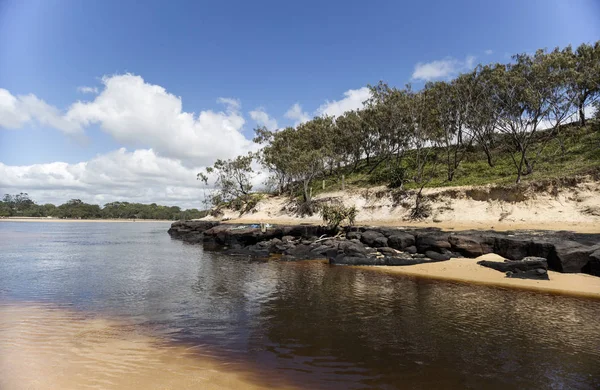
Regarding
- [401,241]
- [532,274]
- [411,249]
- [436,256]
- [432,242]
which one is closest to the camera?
[532,274]

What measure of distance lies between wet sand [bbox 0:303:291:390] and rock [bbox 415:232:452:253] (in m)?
20.3

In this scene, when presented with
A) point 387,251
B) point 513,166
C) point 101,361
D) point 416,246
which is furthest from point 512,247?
point 513,166

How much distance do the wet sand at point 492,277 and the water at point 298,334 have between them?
5.07 ft

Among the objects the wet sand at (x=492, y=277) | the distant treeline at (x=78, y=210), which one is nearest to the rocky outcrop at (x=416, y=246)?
the wet sand at (x=492, y=277)

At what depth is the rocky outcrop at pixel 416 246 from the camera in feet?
61.5

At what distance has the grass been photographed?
35.8 meters

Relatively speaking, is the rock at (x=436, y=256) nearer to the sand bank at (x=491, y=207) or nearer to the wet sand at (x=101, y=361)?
the sand bank at (x=491, y=207)

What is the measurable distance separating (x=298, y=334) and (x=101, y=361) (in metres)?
5.55

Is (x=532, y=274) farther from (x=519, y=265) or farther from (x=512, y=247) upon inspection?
(x=512, y=247)

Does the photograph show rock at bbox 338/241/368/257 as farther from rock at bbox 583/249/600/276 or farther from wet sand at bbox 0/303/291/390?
wet sand at bbox 0/303/291/390

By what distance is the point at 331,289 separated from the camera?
17.2m

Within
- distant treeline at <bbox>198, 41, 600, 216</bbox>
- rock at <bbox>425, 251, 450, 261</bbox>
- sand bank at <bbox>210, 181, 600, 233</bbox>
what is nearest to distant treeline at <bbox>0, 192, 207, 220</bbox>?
distant treeline at <bbox>198, 41, 600, 216</bbox>

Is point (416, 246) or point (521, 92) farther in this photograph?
point (521, 92)

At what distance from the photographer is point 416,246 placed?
26.2m
